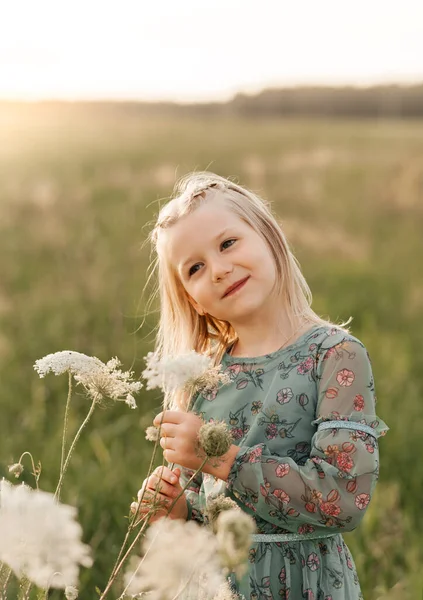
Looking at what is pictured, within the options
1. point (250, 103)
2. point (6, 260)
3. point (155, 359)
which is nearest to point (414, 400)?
point (155, 359)

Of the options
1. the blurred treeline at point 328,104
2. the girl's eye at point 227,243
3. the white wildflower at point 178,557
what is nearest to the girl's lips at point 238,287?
the girl's eye at point 227,243

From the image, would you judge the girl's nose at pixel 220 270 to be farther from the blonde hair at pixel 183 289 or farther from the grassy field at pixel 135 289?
the grassy field at pixel 135 289

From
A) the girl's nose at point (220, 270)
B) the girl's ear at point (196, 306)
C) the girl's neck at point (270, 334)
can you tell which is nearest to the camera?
the girl's nose at point (220, 270)

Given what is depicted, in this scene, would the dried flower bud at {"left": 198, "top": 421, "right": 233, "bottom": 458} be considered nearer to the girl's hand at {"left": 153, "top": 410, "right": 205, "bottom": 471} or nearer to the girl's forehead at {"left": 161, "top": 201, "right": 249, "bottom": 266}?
the girl's hand at {"left": 153, "top": 410, "right": 205, "bottom": 471}

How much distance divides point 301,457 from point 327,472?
193 millimetres

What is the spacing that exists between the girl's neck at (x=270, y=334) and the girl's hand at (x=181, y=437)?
446mm

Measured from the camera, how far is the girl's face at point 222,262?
1.98 m

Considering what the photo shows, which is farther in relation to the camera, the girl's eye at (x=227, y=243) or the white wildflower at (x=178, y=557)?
the girl's eye at (x=227, y=243)

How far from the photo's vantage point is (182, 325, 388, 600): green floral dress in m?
1.72

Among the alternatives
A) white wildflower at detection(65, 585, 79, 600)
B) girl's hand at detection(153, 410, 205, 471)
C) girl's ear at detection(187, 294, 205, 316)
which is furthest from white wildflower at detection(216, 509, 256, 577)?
girl's ear at detection(187, 294, 205, 316)

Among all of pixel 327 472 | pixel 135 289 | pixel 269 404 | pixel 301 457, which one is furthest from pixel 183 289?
pixel 135 289

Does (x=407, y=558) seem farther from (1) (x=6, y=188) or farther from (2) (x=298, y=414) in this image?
(1) (x=6, y=188)

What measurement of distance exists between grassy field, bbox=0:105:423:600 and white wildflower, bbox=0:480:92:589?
5.39 feet

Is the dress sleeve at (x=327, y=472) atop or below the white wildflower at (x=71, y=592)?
atop
